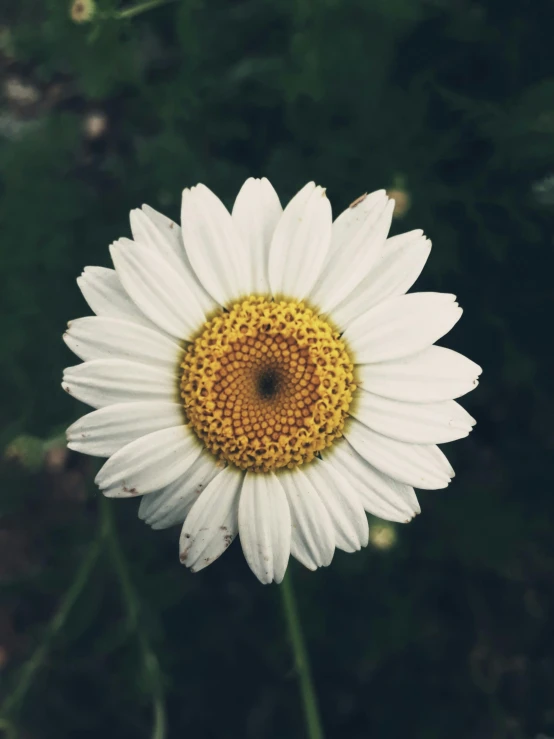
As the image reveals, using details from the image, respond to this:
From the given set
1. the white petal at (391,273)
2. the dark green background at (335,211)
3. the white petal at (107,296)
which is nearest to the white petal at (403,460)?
the white petal at (391,273)

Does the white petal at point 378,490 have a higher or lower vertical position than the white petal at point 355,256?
lower

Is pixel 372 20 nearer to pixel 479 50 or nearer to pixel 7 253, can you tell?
pixel 479 50

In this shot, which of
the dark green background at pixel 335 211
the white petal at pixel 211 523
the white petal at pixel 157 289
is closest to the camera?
the white petal at pixel 157 289

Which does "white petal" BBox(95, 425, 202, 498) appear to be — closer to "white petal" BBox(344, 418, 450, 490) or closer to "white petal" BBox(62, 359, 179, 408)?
"white petal" BBox(62, 359, 179, 408)

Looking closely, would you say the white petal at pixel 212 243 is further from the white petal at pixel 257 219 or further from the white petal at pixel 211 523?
the white petal at pixel 211 523

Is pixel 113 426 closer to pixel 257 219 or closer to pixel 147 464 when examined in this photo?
pixel 147 464

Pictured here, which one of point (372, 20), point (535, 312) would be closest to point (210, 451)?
point (535, 312)

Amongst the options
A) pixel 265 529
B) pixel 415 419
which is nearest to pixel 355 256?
pixel 415 419
